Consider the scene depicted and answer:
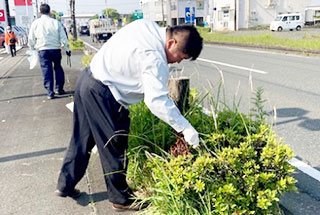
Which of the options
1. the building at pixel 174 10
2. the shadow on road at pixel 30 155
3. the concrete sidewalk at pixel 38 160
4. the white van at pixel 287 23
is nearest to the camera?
the concrete sidewalk at pixel 38 160

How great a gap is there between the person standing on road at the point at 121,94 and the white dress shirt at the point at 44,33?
405 cm

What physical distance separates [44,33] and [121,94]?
443 centimetres

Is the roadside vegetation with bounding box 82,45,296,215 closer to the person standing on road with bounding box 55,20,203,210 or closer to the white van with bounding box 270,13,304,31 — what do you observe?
the person standing on road with bounding box 55,20,203,210

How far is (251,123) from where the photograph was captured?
285 centimetres

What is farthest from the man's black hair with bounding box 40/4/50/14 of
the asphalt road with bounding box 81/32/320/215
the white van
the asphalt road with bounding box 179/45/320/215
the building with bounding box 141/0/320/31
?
the building with bounding box 141/0/320/31

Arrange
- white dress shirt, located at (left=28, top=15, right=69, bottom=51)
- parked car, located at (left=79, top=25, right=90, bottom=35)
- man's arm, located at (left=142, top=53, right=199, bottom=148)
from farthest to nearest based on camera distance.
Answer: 1. parked car, located at (left=79, top=25, right=90, bottom=35)
2. white dress shirt, located at (left=28, top=15, right=69, bottom=51)
3. man's arm, located at (left=142, top=53, right=199, bottom=148)

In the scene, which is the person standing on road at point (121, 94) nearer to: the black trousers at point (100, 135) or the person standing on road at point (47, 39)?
the black trousers at point (100, 135)

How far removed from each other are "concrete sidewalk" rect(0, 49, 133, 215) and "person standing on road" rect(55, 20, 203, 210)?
202 mm

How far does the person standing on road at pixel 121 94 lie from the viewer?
88.8 inches

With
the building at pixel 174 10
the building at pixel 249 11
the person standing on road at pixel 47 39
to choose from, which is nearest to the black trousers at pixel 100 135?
the person standing on road at pixel 47 39

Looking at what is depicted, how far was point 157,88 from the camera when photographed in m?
2.20

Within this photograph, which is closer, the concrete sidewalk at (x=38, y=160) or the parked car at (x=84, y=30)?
the concrete sidewalk at (x=38, y=160)

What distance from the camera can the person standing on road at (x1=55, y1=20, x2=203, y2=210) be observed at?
2.26 meters

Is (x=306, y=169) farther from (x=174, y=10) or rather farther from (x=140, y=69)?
(x=174, y=10)
